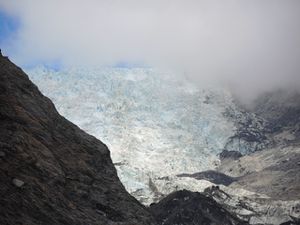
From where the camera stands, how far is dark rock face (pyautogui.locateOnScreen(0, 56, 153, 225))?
2703 cm

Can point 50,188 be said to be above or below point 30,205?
above

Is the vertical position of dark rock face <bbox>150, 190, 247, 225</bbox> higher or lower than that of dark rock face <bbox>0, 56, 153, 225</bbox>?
higher

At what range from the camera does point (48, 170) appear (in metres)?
30.3

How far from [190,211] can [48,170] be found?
472 ft

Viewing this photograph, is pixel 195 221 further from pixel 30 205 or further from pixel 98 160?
pixel 30 205

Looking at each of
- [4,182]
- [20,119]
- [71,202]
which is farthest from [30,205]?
[20,119]

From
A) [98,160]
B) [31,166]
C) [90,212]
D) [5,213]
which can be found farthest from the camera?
[98,160]

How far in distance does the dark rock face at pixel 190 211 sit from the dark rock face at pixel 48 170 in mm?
124774

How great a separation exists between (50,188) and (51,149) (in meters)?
4.31

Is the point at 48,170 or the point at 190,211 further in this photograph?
the point at 190,211

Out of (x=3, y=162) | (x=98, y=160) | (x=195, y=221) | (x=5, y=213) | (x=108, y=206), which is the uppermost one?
(x=195, y=221)

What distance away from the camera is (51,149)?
33.3 metres

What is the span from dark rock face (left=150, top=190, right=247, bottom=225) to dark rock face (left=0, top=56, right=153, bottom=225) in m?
125

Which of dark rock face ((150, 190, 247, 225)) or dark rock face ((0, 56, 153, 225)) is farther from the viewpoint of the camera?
dark rock face ((150, 190, 247, 225))
